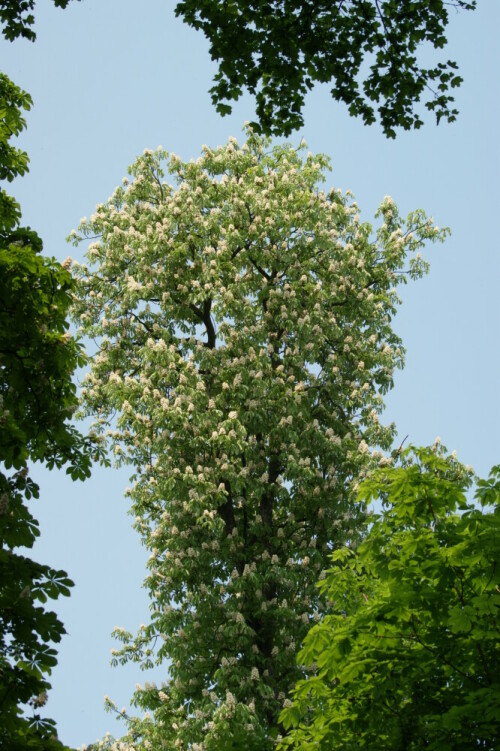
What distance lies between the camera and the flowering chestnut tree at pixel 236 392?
68.1ft

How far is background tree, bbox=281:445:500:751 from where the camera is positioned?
34.2ft

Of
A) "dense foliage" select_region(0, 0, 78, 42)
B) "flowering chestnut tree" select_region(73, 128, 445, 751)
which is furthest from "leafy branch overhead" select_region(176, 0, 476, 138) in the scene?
"flowering chestnut tree" select_region(73, 128, 445, 751)

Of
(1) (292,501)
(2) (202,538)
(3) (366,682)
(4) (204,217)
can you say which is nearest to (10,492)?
(3) (366,682)

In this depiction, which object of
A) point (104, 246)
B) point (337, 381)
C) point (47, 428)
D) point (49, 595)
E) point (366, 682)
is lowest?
point (49, 595)

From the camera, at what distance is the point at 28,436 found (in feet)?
40.8

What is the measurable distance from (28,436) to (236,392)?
1002cm

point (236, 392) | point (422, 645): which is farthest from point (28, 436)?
point (236, 392)

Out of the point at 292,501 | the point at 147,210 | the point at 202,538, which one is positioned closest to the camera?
the point at 202,538

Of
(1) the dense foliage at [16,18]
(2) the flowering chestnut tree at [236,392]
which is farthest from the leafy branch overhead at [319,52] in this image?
(2) the flowering chestnut tree at [236,392]

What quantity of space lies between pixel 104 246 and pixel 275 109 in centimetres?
1302

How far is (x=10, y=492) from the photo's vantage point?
11.0 meters

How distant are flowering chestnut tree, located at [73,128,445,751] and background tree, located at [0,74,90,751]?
7.96 meters

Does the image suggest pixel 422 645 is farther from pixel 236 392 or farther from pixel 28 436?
pixel 236 392

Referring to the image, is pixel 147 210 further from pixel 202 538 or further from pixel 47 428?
pixel 47 428
